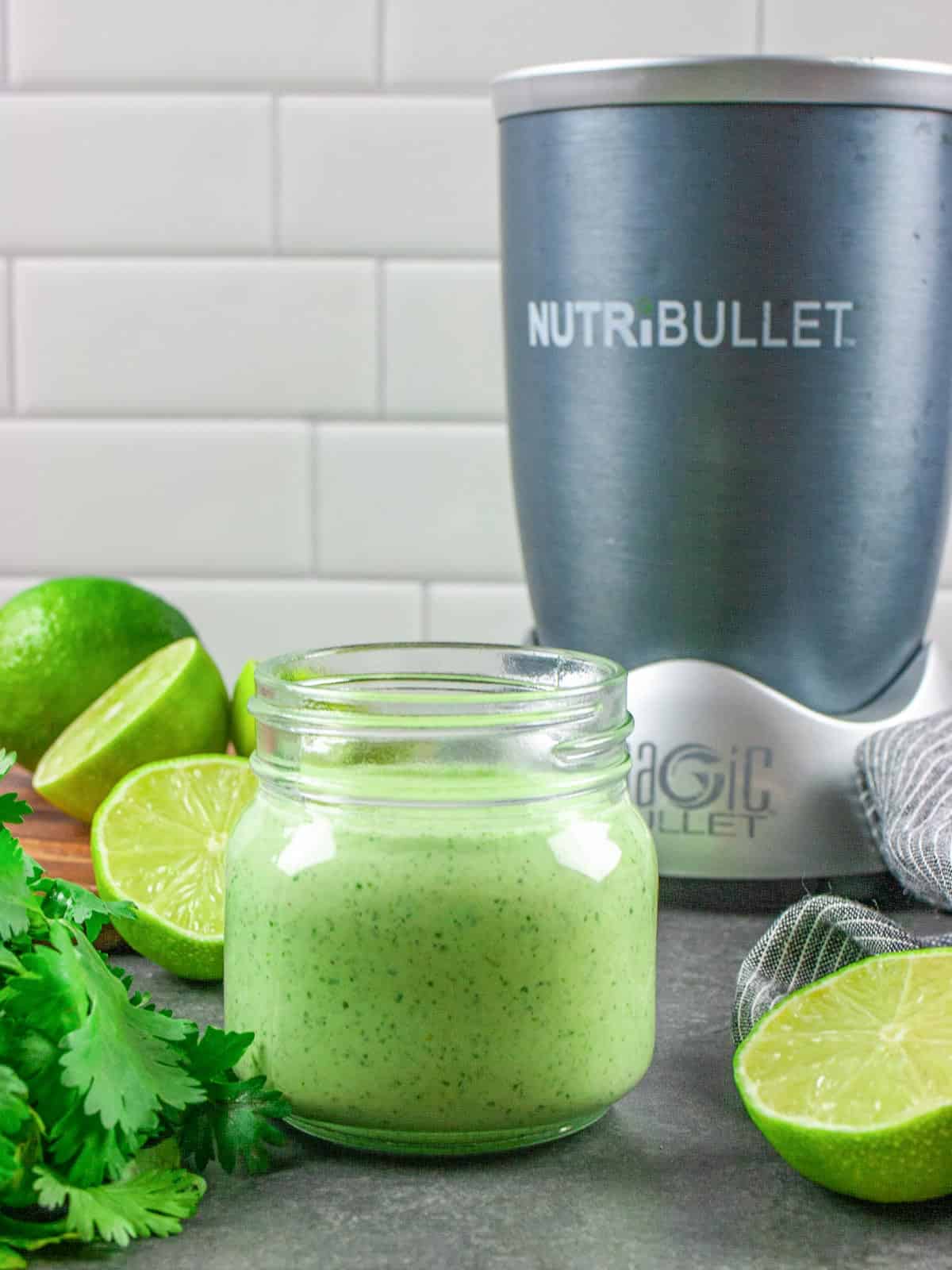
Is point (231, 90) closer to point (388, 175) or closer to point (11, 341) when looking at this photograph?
point (388, 175)

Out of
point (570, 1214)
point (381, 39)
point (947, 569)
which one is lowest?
point (570, 1214)

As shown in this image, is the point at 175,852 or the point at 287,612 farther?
the point at 287,612

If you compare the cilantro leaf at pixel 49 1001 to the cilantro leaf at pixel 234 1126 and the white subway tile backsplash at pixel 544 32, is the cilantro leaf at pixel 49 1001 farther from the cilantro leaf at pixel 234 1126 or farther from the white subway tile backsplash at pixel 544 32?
the white subway tile backsplash at pixel 544 32

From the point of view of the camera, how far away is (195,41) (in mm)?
1268

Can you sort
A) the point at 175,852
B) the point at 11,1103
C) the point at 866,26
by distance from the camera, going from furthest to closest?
1. the point at 866,26
2. the point at 175,852
3. the point at 11,1103

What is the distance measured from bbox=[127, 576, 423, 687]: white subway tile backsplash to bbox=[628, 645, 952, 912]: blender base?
54cm

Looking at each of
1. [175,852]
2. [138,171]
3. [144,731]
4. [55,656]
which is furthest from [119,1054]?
[138,171]

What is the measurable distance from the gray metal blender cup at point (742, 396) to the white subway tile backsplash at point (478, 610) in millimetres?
474

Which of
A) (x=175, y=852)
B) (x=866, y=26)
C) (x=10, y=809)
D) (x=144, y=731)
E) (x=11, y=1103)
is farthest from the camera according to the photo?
(x=866, y=26)

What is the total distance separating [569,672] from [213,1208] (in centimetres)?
22

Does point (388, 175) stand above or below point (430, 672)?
above

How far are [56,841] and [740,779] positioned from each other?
0.35 m

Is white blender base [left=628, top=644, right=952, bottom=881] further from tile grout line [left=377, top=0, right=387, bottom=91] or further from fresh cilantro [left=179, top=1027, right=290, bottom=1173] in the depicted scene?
tile grout line [left=377, top=0, right=387, bottom=91]

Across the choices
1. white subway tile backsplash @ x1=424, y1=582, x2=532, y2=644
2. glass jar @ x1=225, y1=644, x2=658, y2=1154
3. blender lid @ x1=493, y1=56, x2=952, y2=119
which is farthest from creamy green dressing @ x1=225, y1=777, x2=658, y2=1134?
white subway tile backsplash @ x1=424, y1=582, x2=532, y2=644
